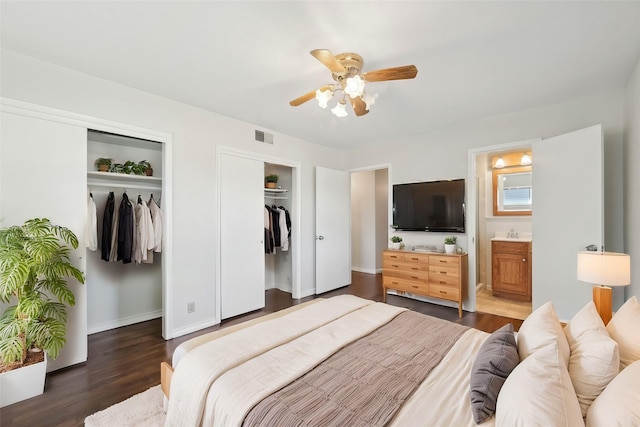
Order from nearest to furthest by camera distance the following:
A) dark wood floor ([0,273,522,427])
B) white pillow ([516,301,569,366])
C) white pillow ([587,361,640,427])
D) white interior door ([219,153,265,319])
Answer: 1. white pillow ([587,361,640,427])
2. white pillow ([516,301,569,366])
3. dark wood floor ([0,273,522,427])
4. white interior door ([219,153,265,319])

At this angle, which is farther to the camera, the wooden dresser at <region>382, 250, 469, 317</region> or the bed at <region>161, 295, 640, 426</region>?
the wooden dresser at <region>382, 250, 469, 317</region>

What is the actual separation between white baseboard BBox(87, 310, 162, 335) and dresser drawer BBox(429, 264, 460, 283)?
3.67 m

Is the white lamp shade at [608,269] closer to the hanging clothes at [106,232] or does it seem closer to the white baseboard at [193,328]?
the white baseboard at [193,328]

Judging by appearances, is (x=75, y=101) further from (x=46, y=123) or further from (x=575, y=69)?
(x=575, y=69)

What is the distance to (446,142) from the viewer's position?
3895 mm

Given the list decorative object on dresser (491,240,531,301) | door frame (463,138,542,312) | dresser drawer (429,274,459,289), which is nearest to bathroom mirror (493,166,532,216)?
Result: decorative object on dresser (491,240,531,301)

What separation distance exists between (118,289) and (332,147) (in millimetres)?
3692

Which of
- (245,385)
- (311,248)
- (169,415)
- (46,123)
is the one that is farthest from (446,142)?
(46,123)

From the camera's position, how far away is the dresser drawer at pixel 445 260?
3.53 m

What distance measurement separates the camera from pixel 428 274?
12.4ft

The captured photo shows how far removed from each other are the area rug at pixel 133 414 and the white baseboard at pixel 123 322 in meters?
1.60

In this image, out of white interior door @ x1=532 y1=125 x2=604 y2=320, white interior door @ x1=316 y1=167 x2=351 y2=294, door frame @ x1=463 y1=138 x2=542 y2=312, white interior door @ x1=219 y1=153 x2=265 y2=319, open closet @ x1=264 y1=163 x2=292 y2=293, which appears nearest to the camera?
white interior door @ x1=532 y1=125 x2=604 y2=320

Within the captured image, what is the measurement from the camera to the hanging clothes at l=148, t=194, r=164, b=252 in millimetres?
3197

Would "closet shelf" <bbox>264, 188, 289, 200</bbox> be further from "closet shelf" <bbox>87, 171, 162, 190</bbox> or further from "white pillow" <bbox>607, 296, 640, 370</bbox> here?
"white pillow" <bbox>607, 296, 640, 370</bbox>
